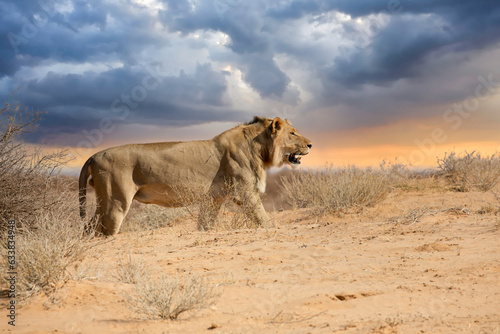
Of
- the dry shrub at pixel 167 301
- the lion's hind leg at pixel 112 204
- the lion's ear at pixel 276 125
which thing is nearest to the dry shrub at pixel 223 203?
the lion's hind leg at pixel 112 204

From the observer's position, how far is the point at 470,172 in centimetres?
1520

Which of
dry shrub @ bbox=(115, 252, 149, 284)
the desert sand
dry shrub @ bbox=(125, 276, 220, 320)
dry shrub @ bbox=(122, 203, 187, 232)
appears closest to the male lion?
the desert sand

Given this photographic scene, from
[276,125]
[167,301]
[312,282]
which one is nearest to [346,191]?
[276,125]

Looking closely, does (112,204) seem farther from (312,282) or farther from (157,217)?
(157,217)

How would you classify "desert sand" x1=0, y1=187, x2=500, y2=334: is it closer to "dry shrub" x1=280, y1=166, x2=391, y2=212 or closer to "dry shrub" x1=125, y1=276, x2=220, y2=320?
"dry shrub" x1=125, y1=276, x2=220, y2=320

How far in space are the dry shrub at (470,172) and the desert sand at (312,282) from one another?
5.92 meters

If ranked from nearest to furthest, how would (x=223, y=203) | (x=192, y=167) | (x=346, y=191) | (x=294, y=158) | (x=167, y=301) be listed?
1. (x=167, y=301)
2. (x=192, y=167)
3. (x=223, y=203)
4. (x=294, y=158)
5. (x=346, y=191)

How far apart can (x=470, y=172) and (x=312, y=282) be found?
464 inches

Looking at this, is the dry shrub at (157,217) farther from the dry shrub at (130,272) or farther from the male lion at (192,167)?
the dry shrub at (130,272)

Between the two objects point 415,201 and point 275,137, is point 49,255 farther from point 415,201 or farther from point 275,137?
point 415,201

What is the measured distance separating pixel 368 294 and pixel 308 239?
306 centimetres

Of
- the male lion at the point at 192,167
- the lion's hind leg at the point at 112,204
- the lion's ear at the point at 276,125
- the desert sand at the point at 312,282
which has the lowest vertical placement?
the desert sand at the point at 312,282

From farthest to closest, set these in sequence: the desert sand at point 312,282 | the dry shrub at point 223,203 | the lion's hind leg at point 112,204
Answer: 1. the dry shrub at point 223,203
2. the lion's hind leg at point 112,204
3. the desert sand at point 312,282

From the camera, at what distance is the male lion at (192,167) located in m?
9.02
